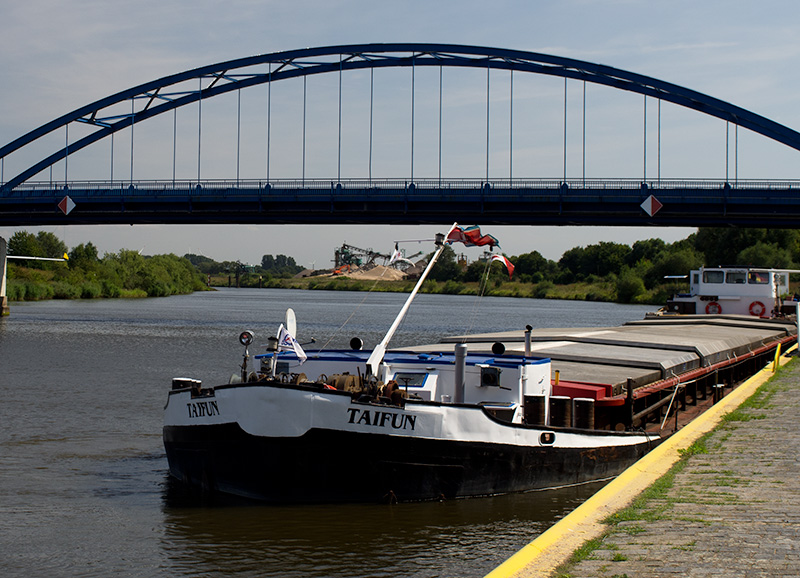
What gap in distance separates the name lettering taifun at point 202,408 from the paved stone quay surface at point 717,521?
246 inches

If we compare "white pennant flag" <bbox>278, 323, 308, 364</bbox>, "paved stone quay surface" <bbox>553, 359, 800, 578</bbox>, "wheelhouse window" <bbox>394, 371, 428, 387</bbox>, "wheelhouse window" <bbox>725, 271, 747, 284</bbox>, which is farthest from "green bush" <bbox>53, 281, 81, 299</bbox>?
"paved stone quay surface" <bbox>553, 359, 800, 578</bbox>

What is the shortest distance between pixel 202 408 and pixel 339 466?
7.37ft

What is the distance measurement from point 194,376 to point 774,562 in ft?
82.0

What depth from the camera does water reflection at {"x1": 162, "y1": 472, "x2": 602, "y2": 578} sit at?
1086 centimetres

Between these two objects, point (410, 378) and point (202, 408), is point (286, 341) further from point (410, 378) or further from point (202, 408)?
point (410, 378)

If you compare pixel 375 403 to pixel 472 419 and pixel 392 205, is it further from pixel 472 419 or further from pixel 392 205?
pixel 392 205

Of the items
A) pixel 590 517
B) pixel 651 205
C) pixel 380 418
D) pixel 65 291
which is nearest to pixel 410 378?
pixel 380 418

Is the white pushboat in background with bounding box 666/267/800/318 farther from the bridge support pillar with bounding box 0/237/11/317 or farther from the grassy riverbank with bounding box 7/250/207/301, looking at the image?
the grassy riverbank with bounding box 7/250/207/301

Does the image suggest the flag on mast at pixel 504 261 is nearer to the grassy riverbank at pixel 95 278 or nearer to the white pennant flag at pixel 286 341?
the white pennant flag at pixel 286 341

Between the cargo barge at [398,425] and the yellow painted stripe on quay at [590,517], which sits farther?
the cargo barge at [398,425]

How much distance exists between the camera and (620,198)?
48.9 m

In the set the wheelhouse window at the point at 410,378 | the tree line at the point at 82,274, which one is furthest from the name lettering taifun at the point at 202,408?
the tree line at the point at 82,274

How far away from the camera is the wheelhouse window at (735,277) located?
47.0 meters

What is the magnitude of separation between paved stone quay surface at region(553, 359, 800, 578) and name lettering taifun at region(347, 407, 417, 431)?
12.1ft
